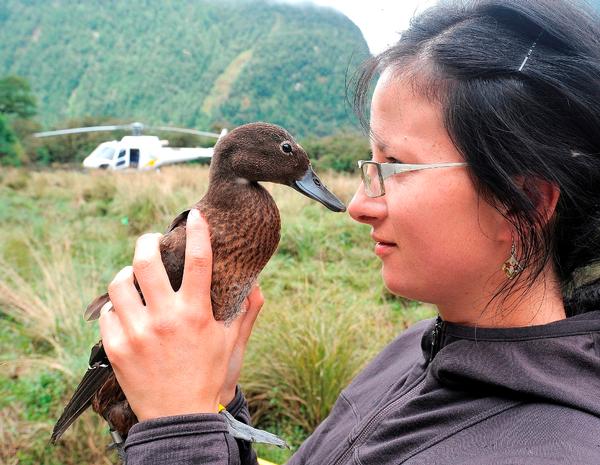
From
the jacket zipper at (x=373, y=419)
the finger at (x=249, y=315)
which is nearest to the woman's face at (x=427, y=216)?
the jacket zipper at (x=373, y=419)

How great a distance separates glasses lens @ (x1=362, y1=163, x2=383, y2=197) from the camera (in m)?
1.11

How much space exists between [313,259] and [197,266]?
18.5ft

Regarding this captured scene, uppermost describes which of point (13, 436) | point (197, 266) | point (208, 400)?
point (197, 266)

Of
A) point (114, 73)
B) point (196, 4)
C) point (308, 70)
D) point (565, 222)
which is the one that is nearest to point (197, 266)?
point (565, 222)

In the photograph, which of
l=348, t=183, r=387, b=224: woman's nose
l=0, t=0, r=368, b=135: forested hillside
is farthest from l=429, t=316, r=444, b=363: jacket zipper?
l=0, t=0, r=368, b=135: forested hillside

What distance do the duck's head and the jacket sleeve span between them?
72 cm

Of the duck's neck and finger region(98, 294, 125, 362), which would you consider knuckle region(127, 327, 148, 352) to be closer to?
finger region(98, 294, 125, 362)

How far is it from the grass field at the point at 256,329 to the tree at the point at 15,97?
1509 centimetres

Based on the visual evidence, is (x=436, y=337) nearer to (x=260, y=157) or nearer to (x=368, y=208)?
(x=368, y=208)

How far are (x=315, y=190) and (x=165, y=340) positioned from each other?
66 centimetres

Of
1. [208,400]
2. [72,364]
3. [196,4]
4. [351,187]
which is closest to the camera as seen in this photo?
[208,400]

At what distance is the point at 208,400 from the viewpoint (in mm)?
1070

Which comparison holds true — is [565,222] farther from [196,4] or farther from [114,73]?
[196,4]

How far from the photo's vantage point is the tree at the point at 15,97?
1961 cm
